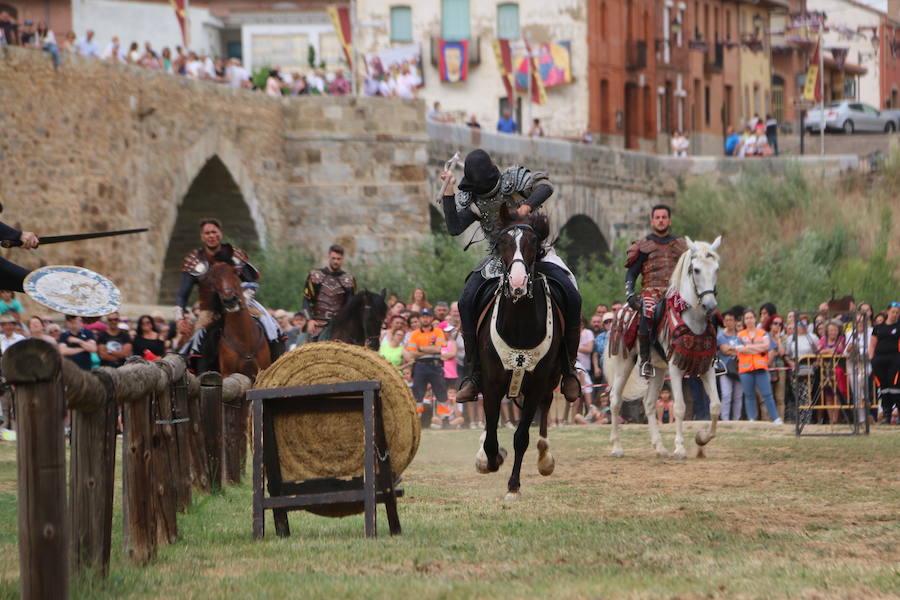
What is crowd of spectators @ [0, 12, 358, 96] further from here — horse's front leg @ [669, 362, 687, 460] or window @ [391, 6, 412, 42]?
window @ [391, 6, 412, 42]

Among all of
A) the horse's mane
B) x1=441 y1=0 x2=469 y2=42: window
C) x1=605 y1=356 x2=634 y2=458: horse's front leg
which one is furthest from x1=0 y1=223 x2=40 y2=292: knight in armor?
x1=441 y1=0 x2=469 y2=42: window

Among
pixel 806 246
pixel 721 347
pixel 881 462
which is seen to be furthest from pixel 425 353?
pixel 806 246

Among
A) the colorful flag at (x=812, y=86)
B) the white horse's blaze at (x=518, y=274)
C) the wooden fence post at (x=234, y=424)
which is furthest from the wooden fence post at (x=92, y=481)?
the colorful flag at (x=812, y=86)

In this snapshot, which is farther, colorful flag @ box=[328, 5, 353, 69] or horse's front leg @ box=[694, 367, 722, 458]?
colorful flag @ box=[328, 5, 353, 69]

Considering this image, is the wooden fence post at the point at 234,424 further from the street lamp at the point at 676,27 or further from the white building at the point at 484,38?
the street lamp at the point at 676,27

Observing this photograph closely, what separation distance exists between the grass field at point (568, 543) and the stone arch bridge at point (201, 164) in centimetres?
1784

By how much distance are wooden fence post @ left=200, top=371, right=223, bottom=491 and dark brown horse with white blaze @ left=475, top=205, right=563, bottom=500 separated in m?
2.19

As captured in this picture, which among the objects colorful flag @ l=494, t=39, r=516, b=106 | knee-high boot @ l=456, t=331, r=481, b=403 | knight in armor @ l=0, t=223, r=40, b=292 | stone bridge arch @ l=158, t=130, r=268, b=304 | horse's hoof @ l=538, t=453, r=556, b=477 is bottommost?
horse's hoof @ l=538, t=453, r=556, b=477

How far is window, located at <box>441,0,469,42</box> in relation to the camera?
73625mm

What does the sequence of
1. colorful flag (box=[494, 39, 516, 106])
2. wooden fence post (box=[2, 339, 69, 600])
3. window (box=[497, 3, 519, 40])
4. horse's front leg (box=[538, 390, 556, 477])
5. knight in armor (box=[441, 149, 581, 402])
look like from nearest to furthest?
wooden fence post (box=[2, 339, 69, 600])
knight in armor (box=[441, 149, 581, 402])
horse's front leg (box=[538, 390, 556, 477])
colorful flag (box=[494, 39, 516, 106])
window (box=[497, 3, 519, 40])

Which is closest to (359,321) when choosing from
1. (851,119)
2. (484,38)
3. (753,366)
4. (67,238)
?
(753,366)

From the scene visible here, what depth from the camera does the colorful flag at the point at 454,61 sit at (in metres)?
72.6

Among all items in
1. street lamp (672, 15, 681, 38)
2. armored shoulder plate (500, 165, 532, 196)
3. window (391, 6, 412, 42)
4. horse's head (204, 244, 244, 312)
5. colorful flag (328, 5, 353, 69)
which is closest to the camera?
armored shoulder plate (500, 165, 532, 196)

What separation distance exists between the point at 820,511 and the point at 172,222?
27.5 meters
